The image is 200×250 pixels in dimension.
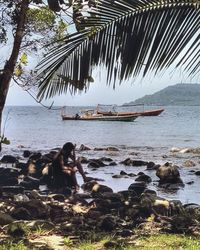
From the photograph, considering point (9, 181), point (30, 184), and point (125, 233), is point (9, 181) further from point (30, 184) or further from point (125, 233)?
point (125, 233)

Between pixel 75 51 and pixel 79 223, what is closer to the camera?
pixel 75 51

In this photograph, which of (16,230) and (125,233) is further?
(125,233)

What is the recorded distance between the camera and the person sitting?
1154 centimetres

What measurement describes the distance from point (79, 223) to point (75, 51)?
262cm

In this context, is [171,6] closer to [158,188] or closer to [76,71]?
[76,71]

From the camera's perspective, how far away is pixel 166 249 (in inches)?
213

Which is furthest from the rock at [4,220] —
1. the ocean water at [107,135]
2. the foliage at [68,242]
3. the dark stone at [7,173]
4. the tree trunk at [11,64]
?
the ocean water at [107,135]

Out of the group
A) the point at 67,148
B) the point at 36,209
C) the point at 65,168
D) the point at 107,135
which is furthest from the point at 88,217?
the point at 107,135

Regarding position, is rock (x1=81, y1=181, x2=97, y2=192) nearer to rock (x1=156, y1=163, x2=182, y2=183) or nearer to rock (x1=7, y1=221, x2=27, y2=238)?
rock (x1=156, y1=163, x2=182, y2=183)

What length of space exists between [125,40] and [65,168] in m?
7.39

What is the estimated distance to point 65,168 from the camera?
11.7 meters

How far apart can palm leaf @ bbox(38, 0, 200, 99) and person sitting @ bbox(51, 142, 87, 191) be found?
20.7ft

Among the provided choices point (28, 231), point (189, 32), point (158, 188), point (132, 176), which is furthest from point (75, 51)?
point (132, 176)

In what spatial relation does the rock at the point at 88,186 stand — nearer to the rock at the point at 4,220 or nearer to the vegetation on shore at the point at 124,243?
the rock at the point at 4,220
